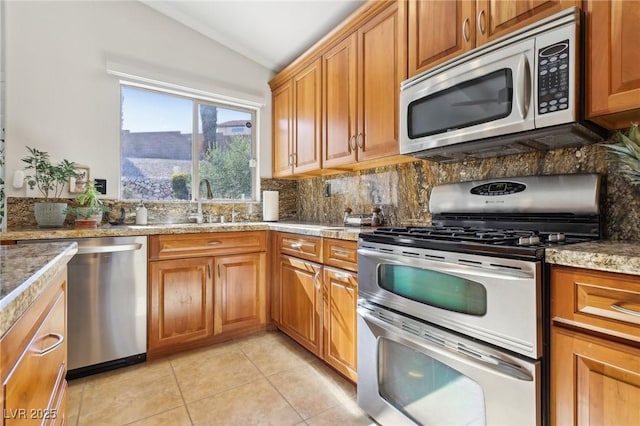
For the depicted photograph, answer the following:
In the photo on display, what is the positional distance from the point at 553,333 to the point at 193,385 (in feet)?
6.06

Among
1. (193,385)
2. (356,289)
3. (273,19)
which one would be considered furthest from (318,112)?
(193,385)

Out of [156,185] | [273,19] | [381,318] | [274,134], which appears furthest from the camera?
[274,134]

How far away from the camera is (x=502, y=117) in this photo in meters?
1.37

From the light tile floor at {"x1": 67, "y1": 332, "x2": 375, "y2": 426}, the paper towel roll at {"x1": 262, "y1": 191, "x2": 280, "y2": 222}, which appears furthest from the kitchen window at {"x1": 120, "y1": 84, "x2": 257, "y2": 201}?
the light tile floor at {"x1": 67, "y1": 332, "x2": 375, "y2": 426}

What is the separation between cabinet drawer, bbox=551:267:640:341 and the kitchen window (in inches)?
109

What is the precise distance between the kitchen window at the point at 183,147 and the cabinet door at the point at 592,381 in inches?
111

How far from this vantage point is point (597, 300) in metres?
0.92

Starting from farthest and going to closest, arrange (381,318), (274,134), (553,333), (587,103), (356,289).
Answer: (274,134) < (356,289) < (381,318) < (587,103) < (553,333)

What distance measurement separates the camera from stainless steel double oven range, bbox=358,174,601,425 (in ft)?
3.38

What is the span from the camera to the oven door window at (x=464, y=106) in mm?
1371

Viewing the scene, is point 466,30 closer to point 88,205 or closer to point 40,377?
point 40,377

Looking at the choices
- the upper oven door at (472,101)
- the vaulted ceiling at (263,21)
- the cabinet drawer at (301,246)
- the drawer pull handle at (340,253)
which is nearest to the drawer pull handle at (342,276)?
the drawer pull handle at (340,253)

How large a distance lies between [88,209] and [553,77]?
2694 mm

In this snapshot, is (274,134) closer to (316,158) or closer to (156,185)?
(316,158)
